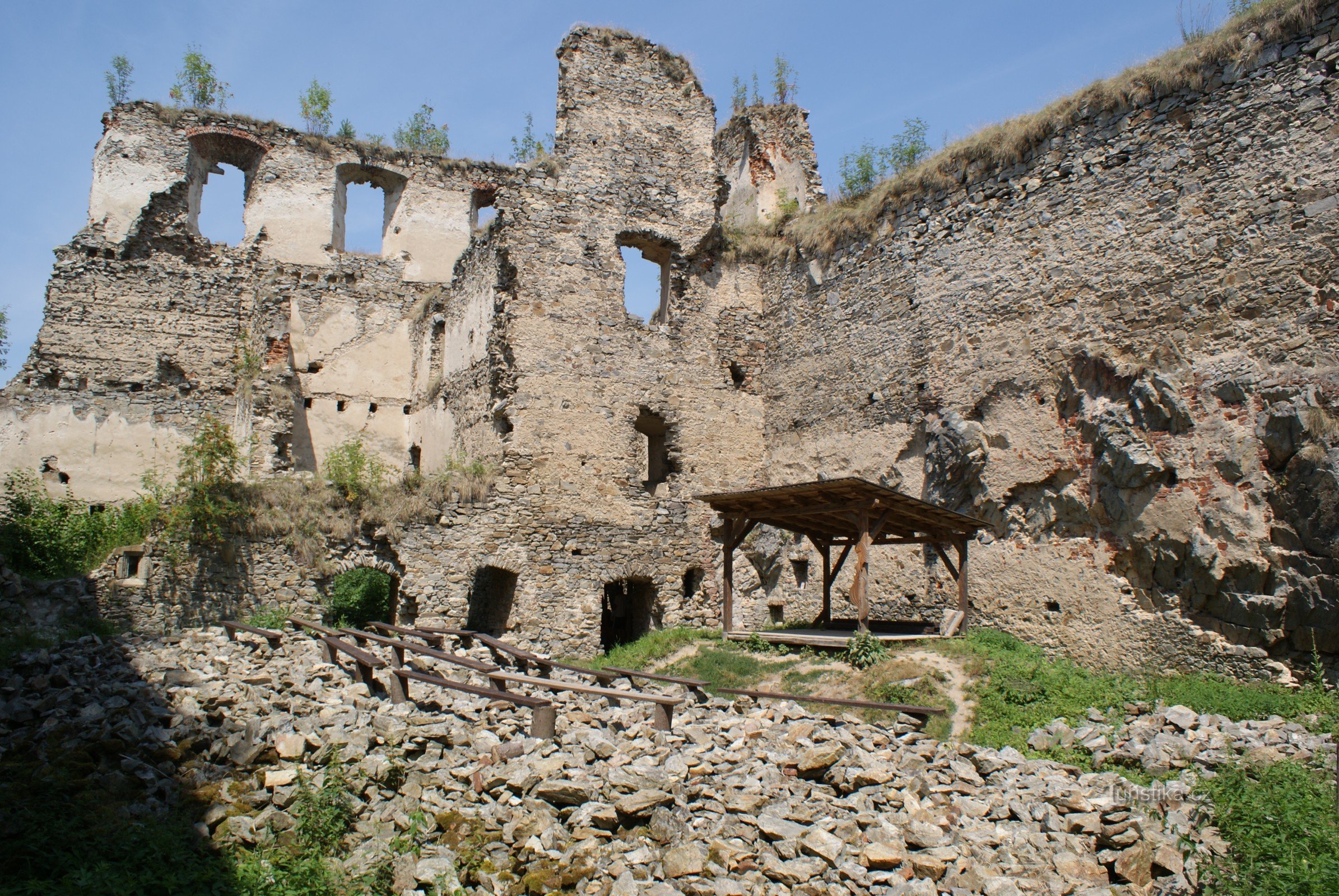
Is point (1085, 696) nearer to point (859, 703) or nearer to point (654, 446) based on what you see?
point (859, 703)

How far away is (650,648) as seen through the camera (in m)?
14.0

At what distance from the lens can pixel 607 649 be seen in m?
17.3

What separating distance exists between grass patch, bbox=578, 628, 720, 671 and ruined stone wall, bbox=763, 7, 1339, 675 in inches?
122

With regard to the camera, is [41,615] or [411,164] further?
[411,164]

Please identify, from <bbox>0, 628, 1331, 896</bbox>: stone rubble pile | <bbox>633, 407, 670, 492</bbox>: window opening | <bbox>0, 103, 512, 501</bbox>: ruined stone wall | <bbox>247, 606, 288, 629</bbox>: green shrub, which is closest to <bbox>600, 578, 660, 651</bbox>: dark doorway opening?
<bbox>633, 407, 670, 492</bbox>: window opening

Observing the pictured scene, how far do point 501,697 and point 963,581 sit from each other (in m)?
7.40

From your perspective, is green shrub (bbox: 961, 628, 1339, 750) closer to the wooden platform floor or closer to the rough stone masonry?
the rough stone masonry

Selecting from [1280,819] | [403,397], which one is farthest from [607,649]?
[1280,819]

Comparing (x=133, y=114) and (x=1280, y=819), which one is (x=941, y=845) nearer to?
(x=1280, y=819)

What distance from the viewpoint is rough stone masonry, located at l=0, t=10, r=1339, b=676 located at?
396 inches

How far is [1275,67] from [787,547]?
9.76 metres

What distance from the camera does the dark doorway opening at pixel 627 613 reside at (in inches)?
616

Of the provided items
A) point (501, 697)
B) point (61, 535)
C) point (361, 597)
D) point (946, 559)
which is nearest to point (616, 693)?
point (501, 697)

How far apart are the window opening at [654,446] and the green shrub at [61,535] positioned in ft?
26.6
